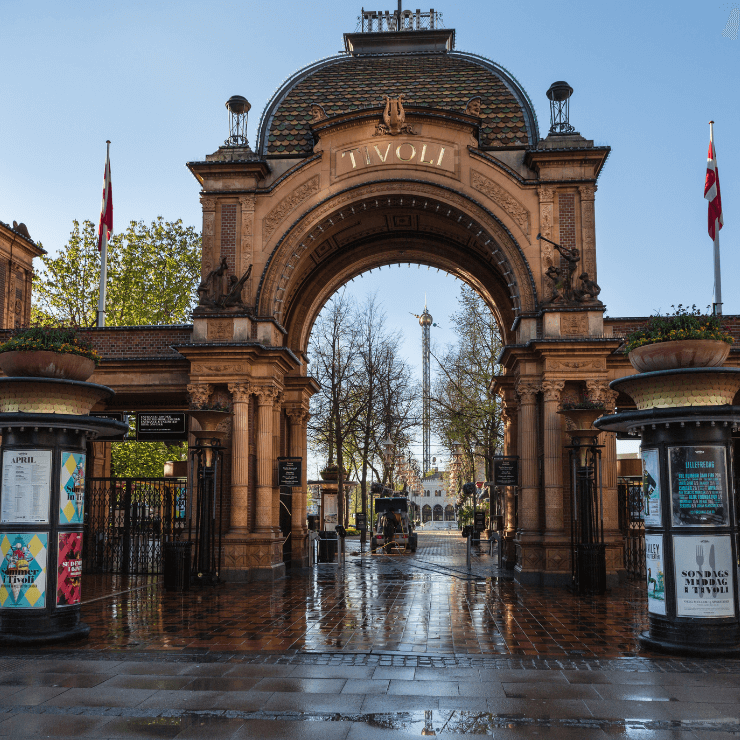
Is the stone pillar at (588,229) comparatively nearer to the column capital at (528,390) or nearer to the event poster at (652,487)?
the column capital at (528,390)

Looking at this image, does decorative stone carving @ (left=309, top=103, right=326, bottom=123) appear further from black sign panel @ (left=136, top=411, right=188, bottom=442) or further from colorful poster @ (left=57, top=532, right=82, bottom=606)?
colorful poster @ (left=57, top=532, right=82, bottom=606)

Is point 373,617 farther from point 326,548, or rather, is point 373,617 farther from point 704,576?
point 326,548

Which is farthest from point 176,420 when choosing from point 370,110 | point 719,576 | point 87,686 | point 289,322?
point 719,576

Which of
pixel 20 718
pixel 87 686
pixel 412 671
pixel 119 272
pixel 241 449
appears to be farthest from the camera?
pixel 119 272

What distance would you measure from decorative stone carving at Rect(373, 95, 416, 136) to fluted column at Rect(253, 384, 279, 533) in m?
6.96

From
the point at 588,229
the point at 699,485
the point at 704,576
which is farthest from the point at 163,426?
the point at 704,576

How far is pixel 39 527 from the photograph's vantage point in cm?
985

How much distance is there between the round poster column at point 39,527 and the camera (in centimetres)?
962

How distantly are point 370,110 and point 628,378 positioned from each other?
12.1 metres

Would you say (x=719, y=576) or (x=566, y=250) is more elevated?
(x=566, y=250)

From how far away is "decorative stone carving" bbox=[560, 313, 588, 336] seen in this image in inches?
711

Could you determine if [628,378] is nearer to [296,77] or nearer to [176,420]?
[176,420]

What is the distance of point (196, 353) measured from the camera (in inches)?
730

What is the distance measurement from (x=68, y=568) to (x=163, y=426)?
10.1m
